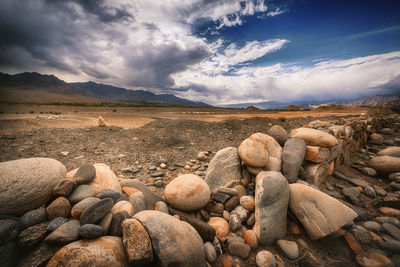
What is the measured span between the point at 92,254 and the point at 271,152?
3861mm

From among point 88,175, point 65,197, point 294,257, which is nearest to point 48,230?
point 65,197

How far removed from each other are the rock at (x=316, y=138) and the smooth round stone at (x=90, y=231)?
192 inches

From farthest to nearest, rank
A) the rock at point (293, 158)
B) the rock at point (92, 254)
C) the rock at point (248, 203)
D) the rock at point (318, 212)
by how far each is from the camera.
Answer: the rock at point (293, 158), the rock at point (248, 203), the rock at point (318, 212), the rock at point (92, 254)

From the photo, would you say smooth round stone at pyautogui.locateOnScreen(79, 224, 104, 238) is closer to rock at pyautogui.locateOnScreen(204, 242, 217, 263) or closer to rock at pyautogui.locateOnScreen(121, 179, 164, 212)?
rock at pyautogui.locateOnScreen(121, 179, 164, 212)

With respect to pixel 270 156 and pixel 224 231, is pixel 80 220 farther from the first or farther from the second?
pixel 270 156

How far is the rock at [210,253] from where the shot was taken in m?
2.18

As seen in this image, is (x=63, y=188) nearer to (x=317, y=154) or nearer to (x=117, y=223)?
(x=117, y=223)

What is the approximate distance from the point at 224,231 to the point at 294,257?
3.57 ft

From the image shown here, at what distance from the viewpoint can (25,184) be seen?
1863 mm

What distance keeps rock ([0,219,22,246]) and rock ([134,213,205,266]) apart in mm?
1140

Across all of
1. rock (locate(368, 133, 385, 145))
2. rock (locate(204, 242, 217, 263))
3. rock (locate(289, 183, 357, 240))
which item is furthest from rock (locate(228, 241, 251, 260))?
rock (locate(368, 133, 385, 145))

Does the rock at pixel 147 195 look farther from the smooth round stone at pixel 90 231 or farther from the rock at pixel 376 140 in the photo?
the rock at pixel 376 140

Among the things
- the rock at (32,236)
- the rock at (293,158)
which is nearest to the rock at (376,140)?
the rock at (293,158)

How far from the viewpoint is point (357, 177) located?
479cm
